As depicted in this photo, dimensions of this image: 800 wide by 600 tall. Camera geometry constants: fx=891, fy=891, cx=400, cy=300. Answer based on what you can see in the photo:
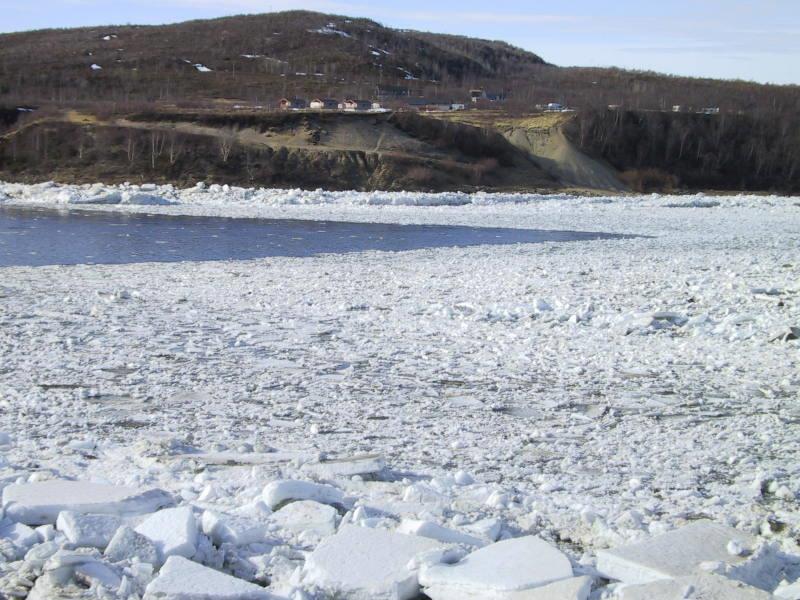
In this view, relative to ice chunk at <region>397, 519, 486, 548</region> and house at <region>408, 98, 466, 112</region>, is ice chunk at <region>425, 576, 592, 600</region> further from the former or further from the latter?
house at <region>408, 98, 466, 112</region>

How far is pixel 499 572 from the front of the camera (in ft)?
13.8

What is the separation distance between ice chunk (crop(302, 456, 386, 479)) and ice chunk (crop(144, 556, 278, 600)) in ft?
5.37

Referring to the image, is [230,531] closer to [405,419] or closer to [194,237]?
[405,419]

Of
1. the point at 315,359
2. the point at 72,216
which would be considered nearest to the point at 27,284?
the point at 315,359

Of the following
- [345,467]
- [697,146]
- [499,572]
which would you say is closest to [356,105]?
[697,146]

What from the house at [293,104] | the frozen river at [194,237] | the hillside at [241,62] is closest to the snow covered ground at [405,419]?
the frozen river at [194,237]

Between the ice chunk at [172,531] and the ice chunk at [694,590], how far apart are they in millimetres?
2102

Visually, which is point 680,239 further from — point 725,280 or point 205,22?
point 205,22

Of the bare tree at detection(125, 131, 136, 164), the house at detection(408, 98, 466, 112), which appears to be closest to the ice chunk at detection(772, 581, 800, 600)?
the bare tree at detection(125, 131, 136, 164)

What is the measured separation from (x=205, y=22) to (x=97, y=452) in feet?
459

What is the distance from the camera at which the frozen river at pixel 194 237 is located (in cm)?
1959

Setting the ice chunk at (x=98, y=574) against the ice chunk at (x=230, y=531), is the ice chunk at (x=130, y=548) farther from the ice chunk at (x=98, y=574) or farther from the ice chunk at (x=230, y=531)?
the ice chunk at (x=230, y=531)

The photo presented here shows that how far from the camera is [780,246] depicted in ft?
76.1

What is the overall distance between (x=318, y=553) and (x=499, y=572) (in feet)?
2.92
